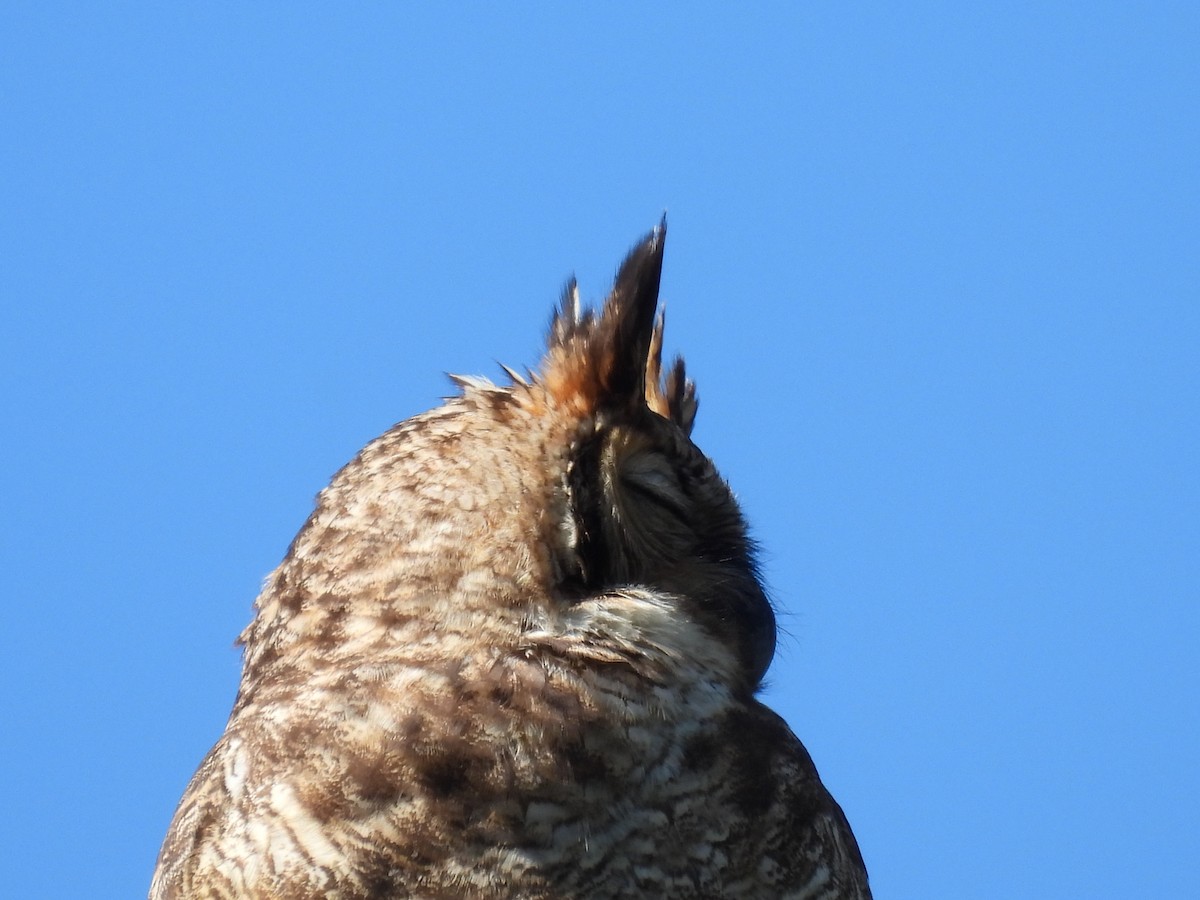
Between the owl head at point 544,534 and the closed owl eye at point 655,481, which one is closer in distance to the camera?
the owl head at point 544,534

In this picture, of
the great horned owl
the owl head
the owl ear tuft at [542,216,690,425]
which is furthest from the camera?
the owl ear tuft at [542,216,690,425]

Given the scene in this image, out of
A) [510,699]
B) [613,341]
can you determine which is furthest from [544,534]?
[613,341]

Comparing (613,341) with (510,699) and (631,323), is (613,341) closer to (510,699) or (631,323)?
(631,323)

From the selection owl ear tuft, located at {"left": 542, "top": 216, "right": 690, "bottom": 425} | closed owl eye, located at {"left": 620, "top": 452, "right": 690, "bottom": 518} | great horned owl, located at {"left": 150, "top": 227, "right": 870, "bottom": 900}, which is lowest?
great horned owl, located at {"left": 150, "top": 227, "right": 870, "bottom": 900}

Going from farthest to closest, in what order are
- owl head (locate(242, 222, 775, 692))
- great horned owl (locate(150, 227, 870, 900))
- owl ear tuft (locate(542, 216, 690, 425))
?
owl ear tuft (locate(542, 216, 690, 425)), owl head (locate(242, 222, 775, 692)), great horned owl (locate(150, 227, 870, 900))

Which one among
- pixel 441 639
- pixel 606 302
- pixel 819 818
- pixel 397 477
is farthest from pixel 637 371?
pixel 819 818

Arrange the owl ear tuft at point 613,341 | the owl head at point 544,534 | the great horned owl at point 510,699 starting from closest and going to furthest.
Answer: the great horned owl at point 510,699 < the owl head at point 544,534 < the owl ear tuft at point 613,341

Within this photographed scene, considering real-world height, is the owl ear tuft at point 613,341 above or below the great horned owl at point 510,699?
above

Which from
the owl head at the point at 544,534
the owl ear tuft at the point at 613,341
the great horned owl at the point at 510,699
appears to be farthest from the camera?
the owl ear tuft at the point at 613,341
